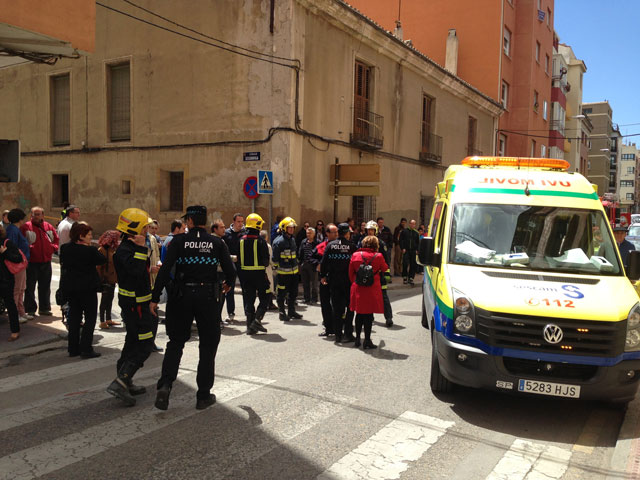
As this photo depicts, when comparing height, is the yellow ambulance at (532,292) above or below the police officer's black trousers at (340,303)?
above

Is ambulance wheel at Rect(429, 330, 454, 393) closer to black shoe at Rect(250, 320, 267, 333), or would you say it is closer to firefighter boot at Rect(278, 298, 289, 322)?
black shoe at Rect(250, 320, 267, 333)

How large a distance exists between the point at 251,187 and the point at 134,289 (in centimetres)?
911

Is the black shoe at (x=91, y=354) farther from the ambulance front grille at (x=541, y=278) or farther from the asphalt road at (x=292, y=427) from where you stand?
the ambulance front grille at (x=541, y=278)

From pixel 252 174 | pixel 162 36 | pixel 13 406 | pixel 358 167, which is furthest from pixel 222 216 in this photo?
pixel 13 406

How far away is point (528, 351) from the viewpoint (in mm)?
4672

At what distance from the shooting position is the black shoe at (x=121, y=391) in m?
4.96

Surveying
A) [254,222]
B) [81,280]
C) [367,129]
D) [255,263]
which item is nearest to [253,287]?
[255,263]

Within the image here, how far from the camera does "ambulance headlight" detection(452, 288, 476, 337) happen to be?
4.84 metres

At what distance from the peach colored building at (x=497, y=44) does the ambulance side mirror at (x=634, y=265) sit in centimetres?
2574

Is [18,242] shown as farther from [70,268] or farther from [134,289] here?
[134,289]

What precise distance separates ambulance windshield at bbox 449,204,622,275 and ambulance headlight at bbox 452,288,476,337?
80 centimetres

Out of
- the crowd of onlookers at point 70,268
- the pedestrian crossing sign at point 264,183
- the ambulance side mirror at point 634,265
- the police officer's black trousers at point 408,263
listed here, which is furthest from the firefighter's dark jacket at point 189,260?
the police officer's black trousers at point 408,263

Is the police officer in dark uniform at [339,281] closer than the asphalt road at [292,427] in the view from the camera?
No

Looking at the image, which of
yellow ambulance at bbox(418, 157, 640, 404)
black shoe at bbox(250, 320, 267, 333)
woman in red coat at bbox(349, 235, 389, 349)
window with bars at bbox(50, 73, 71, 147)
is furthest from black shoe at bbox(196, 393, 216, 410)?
window with bars at bbox(50, 73, 71, 147)
